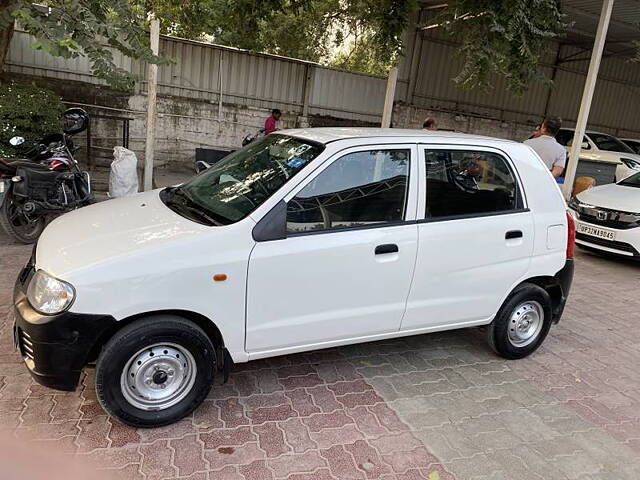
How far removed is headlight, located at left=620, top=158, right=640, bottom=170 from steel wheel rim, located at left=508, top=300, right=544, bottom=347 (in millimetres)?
9964

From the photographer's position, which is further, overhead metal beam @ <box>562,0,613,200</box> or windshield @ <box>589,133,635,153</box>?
windshield @ <box>589,133,635,153</box>

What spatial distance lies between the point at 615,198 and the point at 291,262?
21.9 feet

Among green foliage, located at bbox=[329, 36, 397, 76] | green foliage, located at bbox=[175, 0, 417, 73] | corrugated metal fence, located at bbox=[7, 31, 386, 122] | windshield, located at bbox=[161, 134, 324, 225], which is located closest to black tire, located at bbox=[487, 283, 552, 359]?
windshield, located at bbox=[161, 134, 324, 225]

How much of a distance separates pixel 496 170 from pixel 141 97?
9541mm

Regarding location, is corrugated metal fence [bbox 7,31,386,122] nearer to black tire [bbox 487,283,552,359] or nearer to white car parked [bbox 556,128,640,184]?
white car parked [bbox 556,128,640,184]

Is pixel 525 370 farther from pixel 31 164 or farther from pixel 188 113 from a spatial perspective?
pixel 188 113

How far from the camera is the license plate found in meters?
7.56

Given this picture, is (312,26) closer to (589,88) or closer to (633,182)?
(589,88)

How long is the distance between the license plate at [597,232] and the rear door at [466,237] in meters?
4.30

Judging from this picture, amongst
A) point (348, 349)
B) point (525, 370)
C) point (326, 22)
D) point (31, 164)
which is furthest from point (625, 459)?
point (326, 22)

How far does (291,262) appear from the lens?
10.2 feet

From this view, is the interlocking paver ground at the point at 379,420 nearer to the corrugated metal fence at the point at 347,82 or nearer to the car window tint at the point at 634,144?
the corrugated metal fence at the point at 347,82

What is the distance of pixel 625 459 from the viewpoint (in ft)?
10.4

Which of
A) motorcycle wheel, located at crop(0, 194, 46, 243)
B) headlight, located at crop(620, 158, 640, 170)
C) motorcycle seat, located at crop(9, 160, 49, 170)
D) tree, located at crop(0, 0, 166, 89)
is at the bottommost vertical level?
motorcycle wheel, located at crop(0, 194, 46, 243)
